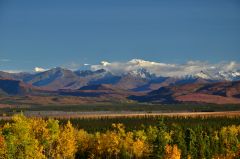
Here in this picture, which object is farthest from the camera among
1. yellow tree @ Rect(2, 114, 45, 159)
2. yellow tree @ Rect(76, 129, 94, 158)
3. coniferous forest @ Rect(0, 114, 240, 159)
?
yellow tree @ Rect(76, 129, 94, 158)

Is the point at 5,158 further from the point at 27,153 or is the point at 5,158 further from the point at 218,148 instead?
the point at 218,148

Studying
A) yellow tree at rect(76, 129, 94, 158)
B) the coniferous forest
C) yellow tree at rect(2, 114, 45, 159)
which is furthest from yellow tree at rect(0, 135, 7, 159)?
yellow tree at rect(76, 129, 94, 158)

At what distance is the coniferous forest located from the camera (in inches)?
4709

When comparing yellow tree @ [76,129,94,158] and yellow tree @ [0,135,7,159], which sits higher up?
yellow tree @ [0,135,7,159]

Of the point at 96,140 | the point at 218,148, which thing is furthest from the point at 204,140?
the point at 96,140

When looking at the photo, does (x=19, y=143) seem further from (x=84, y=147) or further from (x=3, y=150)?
(x=84, y=147)

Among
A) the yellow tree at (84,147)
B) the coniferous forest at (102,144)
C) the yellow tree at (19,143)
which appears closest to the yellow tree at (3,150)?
the coniferous forest at (102,144)

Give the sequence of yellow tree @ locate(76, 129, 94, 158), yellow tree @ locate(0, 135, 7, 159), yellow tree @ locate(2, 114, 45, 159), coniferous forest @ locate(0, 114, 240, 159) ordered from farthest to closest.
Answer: yellow tree @ locate(76, 129, 94, 158) < coniferous forest @ locate(0, 114, 240, 159) < yellow tree @ locate(2, 114, 45, 159) < yellow tree @ locate(0, 135, 7, 159)

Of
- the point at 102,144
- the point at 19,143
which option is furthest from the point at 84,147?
the point at 19,143

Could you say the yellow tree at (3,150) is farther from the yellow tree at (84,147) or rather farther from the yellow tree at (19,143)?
the yellow tree at (84,147)

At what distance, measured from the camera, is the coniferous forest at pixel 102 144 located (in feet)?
392

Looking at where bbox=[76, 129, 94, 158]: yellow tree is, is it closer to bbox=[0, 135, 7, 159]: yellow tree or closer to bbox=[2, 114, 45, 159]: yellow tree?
bbox=[2, 114, 45, 159]: yellow tree

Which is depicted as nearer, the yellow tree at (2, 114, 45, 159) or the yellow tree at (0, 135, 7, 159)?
the yellow tree at (0, 135, 7, 159)

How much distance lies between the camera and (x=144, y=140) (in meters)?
186
